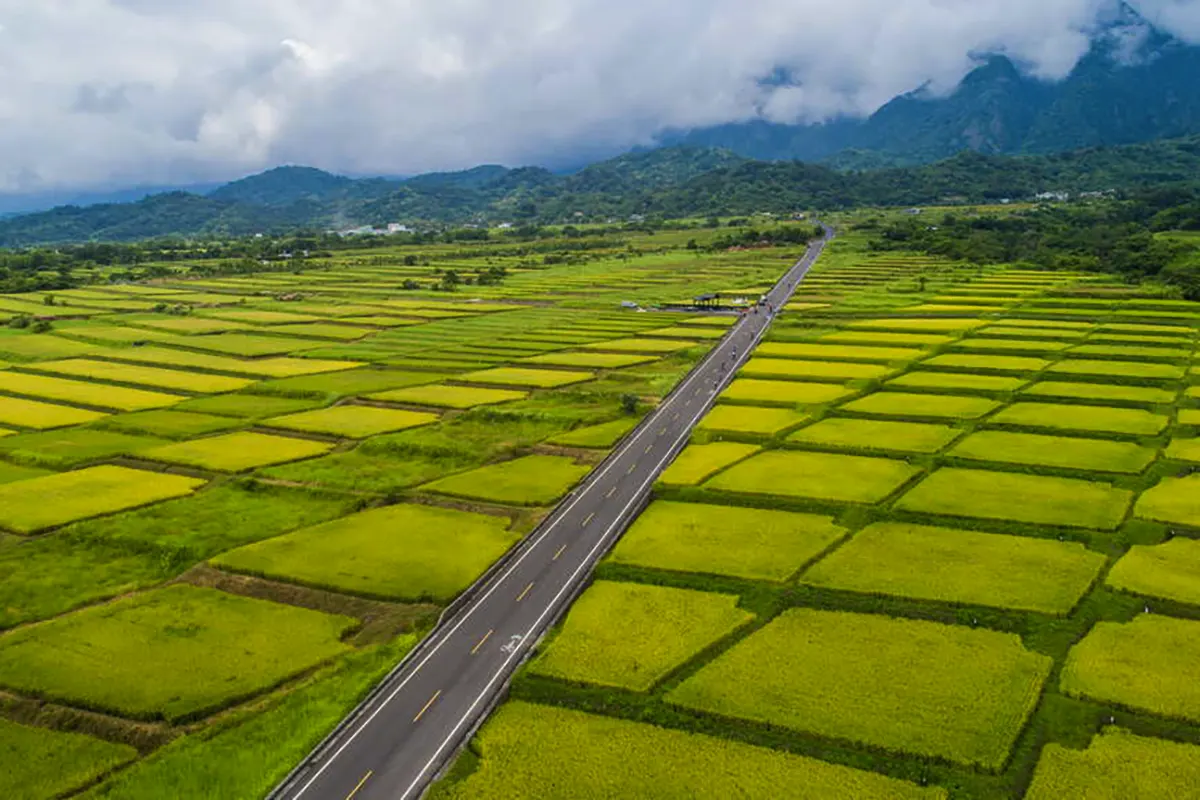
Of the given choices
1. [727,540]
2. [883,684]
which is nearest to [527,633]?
[727,540]

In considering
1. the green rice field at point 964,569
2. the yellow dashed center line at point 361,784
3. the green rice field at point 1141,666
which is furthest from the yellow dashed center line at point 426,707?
the green rice field at point 1141,666

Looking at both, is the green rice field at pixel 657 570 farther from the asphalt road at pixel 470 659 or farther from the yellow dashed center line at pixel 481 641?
the yellow dashed center line at pixel 481 641

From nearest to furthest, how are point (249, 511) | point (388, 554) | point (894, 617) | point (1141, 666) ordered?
point (1141, 666) < point (894, 617) < point (388, 554) < point (249, 511)

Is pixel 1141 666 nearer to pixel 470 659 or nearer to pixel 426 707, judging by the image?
pixel 470 659

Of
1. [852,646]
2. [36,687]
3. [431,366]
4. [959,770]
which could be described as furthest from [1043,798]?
[431,366]

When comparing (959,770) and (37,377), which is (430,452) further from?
(37,377)

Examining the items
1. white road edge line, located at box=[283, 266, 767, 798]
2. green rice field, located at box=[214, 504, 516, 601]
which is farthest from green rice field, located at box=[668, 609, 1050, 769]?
green rice field, located at box=[214, 504, 516, 601]
